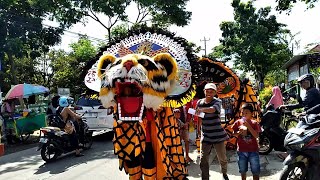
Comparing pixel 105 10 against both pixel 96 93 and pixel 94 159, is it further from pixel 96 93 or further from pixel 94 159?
pixel 96 93

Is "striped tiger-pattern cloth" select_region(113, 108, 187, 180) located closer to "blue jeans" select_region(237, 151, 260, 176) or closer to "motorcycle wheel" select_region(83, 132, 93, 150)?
"blue jeans" select_region(237, 151, 260, 176)

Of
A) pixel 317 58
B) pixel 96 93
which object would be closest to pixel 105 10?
pixel 317 58

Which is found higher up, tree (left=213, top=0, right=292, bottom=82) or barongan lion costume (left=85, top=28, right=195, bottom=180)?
Answer: tree (left=213, top=0, right=292, bottom=82)

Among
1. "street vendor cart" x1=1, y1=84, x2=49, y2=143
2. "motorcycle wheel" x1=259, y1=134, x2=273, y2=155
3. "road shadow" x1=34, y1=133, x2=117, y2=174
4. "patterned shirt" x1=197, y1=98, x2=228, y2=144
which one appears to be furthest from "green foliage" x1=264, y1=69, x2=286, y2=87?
"patterned shirt" x1=197, y1=98, x2=228, y2=144

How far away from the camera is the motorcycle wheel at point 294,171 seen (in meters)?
4.20

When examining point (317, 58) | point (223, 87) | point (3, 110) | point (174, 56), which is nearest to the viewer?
point (174, 56)

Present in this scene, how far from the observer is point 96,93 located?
12.4 ft

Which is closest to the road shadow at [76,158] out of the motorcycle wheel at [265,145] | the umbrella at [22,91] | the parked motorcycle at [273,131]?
the umbrella at [22,91]

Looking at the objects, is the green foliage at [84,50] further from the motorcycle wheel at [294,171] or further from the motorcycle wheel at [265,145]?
the motorcycle wheel at [294,171]

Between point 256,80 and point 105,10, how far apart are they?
66.9 ft

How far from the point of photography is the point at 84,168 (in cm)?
712

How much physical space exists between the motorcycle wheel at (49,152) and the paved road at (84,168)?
0.13 meters

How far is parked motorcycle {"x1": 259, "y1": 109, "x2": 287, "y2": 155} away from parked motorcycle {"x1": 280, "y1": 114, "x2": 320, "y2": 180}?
8.94 ft

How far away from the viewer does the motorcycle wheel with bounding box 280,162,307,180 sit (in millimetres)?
4201
